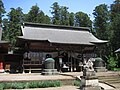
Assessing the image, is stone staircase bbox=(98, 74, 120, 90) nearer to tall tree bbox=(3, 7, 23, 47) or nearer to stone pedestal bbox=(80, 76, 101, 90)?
stone pedestal bbox=(80, 76, 101, 90)

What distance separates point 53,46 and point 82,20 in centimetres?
3224

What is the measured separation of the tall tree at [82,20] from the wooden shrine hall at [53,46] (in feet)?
82.5

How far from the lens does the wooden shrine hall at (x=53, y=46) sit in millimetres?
25125

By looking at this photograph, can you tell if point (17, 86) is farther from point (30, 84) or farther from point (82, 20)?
point (82, 20)

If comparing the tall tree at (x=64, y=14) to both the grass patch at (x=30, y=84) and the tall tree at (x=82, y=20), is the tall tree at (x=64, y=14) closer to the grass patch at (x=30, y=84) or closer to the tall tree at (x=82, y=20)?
the tall tree at (x=82, y=20)

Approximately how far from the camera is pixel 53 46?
26125mm

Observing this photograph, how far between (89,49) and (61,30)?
5511 millimetres

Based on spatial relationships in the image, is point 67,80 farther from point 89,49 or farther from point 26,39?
point 89,49

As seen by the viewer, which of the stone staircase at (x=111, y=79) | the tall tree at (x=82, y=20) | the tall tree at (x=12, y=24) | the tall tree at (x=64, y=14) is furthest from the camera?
Answer: the tall tree at (x=64, y=14)

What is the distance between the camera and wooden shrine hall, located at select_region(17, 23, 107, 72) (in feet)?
82.4

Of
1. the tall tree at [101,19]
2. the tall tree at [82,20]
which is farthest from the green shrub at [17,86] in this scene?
the tall tree at [82,20]

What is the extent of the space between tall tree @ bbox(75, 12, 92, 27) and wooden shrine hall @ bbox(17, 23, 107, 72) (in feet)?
82.5

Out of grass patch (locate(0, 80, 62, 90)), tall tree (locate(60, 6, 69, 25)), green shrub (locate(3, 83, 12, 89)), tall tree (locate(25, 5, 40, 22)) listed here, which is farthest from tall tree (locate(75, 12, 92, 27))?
Result: green shrub (locate(3, 83, 12, 89))

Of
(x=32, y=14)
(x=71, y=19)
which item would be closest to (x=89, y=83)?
(x=32, y=14)
